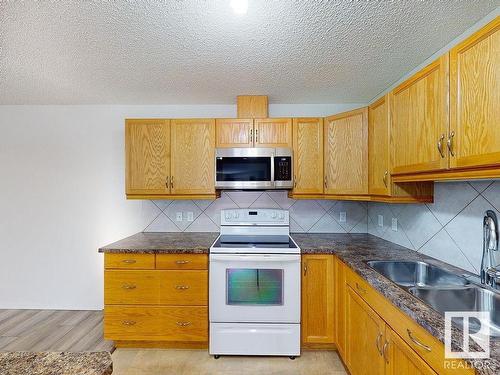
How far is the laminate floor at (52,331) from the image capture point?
235cm

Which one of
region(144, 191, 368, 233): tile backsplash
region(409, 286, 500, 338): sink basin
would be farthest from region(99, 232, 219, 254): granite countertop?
region(409, 286, 500, 338): sink basin

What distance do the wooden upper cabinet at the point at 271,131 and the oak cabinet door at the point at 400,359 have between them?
1758 mm

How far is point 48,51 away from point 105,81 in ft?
1.67

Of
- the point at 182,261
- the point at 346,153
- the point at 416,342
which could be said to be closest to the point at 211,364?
the point at 182,261

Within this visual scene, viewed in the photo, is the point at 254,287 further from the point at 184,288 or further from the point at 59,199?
the point at 59,199

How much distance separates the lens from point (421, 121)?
1496 millimetres

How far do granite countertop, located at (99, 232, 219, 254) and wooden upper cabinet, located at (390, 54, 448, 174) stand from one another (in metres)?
1.63

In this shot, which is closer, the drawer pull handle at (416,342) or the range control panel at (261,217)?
the drawer pull handle at (416,342)

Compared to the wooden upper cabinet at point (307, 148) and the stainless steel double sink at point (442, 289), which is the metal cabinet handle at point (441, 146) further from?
the wooden upper cabinet at point (307, 148)

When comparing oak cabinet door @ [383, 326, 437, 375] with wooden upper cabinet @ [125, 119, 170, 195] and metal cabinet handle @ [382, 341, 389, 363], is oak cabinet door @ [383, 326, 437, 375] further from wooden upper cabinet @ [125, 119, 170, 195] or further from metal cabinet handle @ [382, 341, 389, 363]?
wooden upper cabinet @ [125, 119, 170, 195]

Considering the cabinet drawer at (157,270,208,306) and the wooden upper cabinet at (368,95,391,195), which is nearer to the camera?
the wooden upper cabinet at (368,95,391,195)

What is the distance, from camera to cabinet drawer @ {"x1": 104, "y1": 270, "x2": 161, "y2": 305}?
2229 mm

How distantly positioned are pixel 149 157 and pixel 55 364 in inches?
82.5

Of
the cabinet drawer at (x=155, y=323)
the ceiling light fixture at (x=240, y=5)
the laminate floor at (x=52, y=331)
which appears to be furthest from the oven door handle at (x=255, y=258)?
the ceiling light fixture at (x=240, y=5)
